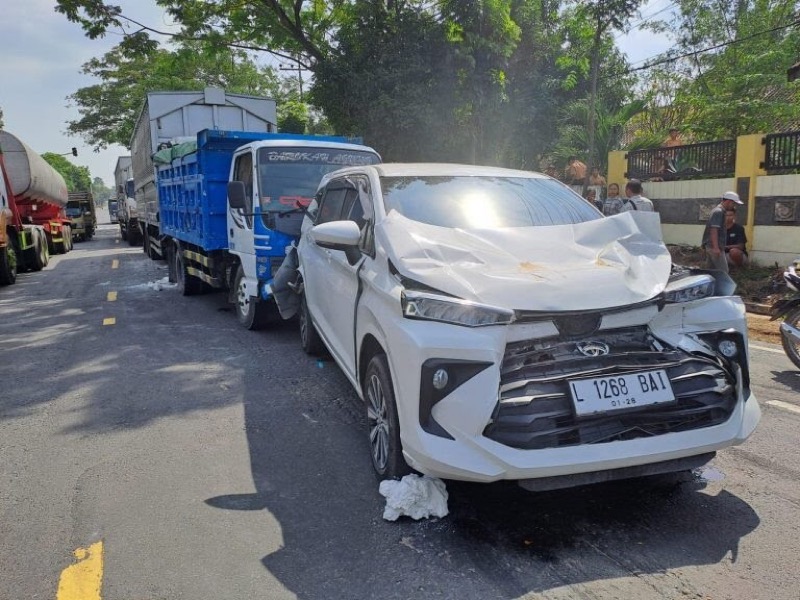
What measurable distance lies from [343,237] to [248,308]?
161 inches

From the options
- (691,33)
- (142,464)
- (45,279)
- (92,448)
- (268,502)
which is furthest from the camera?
(691,33)

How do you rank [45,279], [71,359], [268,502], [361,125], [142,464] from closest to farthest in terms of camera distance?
[268,502], [142,464], [71,359], [45,279], [361,125]

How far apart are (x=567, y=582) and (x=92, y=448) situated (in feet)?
10.4


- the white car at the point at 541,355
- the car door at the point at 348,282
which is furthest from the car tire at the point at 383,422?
the car door at the point at 348,282

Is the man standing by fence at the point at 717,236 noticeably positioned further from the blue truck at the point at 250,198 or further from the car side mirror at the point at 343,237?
the car side mirror at the point at 343,237

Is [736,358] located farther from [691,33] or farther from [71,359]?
[691,33]

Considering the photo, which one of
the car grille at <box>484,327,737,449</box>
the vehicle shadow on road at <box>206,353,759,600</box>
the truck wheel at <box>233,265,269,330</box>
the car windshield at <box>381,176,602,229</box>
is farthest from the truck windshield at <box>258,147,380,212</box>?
the car grille at <box>484,327,737,449</box>

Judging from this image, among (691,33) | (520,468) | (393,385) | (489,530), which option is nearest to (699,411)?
(520,468)

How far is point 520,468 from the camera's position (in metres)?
2.76

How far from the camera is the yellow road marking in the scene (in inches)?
106

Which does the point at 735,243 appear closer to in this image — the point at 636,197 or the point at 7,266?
the point at 636,197

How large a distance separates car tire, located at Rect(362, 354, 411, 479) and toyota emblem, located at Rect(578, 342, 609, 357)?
952 millimetres

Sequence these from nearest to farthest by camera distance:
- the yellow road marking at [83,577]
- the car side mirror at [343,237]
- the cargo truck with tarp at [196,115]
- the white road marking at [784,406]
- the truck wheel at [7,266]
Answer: the yellow road marking at [83,577]
the car side mirror at [343,237]
the white road marking at [784,406]
the truck wheel at [7,266]
the cargo truck with tarp at [196,115]

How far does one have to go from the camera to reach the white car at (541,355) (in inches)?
111
